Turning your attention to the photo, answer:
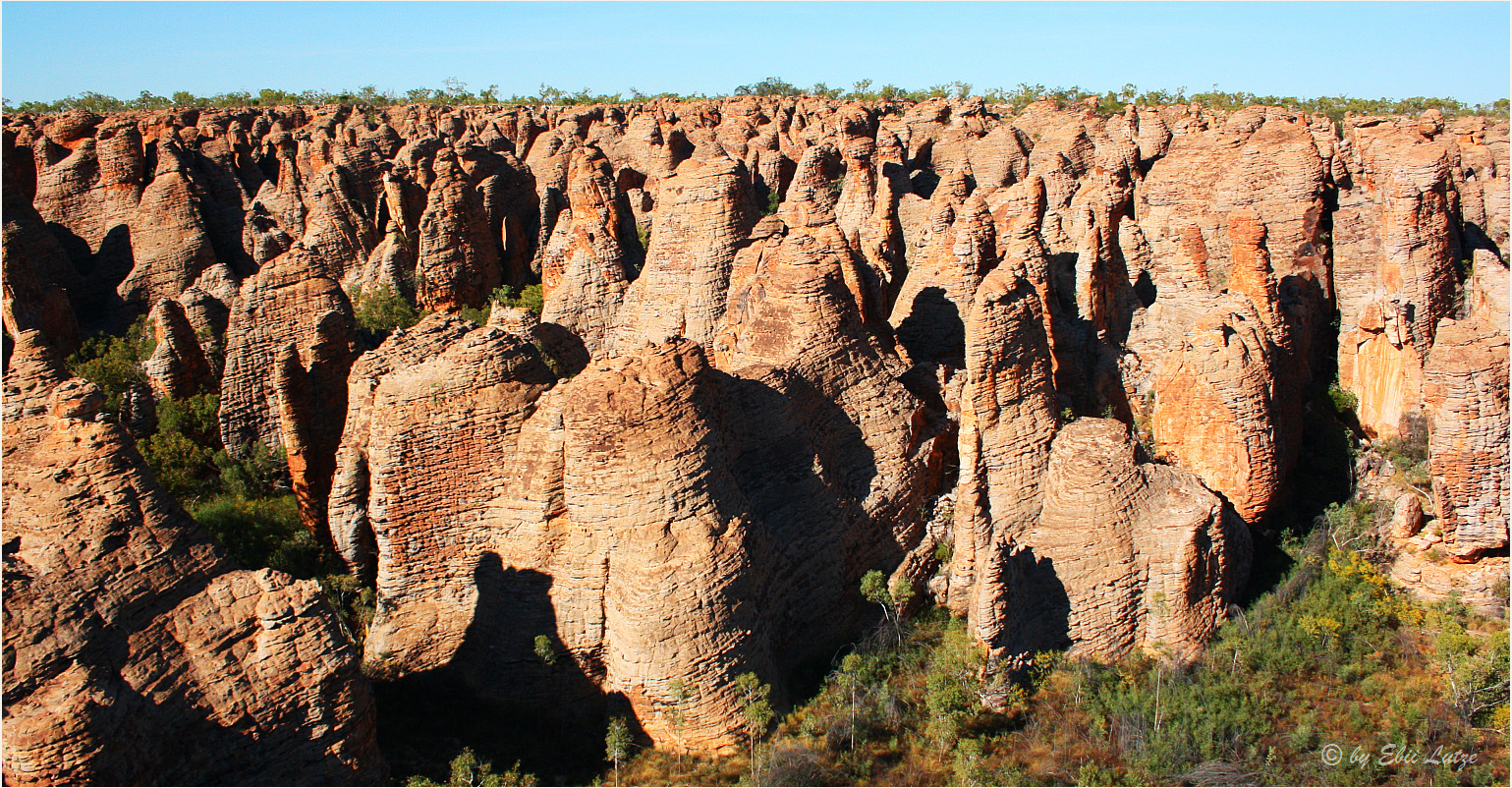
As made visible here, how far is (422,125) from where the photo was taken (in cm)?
6228

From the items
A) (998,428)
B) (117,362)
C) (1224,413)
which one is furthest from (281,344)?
(1224,413)

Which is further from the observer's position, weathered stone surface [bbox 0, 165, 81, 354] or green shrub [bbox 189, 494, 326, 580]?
weathered stone surface [bbox 0, 165, 81, 354]

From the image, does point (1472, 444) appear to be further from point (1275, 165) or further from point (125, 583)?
point (125, 583)

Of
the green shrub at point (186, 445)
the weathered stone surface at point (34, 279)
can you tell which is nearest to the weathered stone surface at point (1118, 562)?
the green shrub at point (186, 445)

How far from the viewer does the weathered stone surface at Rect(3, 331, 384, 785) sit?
7.91 metres

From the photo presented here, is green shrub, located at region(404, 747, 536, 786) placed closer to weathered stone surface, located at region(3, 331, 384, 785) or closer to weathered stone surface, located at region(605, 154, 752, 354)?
weathered stone surface, located at region(3, 331, 384, 785)

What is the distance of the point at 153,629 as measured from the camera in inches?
337

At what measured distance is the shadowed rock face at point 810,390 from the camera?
10.7 meters

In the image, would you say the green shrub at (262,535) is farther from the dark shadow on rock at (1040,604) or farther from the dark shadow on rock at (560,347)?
the dark shadow on rock at (1040,604)

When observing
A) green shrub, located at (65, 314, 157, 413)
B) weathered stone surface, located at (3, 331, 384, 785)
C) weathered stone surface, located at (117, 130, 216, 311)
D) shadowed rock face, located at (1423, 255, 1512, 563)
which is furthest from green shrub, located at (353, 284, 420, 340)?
shadowed rock face, located at (1423, 255, 1512, 563)

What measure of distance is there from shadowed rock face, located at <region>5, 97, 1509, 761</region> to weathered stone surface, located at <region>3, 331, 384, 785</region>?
400 mm

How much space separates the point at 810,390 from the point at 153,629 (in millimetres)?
7966

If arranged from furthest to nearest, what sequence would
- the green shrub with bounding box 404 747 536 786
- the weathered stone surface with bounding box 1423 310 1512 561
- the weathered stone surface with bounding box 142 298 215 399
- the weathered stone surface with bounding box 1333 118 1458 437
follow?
the weathered stone surface with bounding box 142 298 215 399 → the weathered stone surface with bounding box 1333 118 1458 437 → the weathered stone surface with bounding box 1423 310 1512 561 → the green shrub with bounding box 404 747 536 786

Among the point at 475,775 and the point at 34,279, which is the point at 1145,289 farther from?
the point at 34,279
